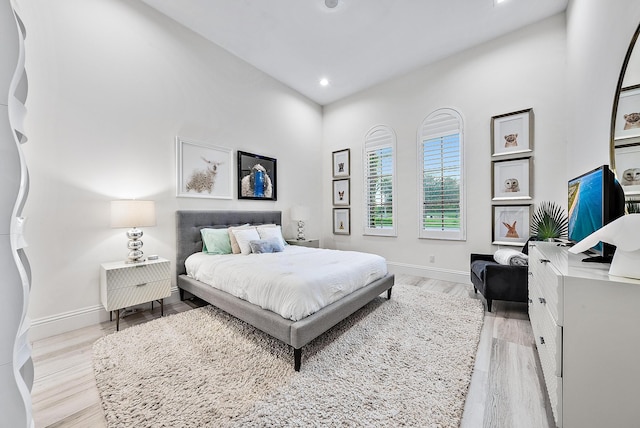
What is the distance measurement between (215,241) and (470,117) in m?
3.99

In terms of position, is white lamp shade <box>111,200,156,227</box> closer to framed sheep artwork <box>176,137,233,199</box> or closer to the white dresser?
framed sheep artwork <box>176,137,233,199</box>

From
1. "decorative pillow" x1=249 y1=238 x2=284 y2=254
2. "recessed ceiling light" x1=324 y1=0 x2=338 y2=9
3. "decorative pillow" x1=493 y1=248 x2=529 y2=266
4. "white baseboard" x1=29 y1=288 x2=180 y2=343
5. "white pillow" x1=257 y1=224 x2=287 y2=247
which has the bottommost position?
"white baseboard" x1=29 y1=288 x2=180 y2=343

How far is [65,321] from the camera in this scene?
2365mm

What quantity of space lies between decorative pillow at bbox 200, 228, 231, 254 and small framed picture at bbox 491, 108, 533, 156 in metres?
3.82

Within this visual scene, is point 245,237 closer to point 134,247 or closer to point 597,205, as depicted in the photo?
point 134,247

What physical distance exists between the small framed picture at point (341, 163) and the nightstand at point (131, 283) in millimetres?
3455

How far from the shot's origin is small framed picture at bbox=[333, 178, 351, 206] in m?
5.03

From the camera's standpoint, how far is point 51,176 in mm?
2305

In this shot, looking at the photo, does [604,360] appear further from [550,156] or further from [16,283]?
[550,156]

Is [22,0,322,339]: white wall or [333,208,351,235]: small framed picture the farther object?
[333,208,351,235]: small framed picture

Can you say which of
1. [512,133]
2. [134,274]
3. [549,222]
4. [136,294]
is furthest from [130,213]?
[512,133]

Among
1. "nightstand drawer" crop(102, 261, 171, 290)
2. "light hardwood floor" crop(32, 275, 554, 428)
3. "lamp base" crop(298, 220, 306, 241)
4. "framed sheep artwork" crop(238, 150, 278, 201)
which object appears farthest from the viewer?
"lamp base" crop(298, 220, 306, 241)

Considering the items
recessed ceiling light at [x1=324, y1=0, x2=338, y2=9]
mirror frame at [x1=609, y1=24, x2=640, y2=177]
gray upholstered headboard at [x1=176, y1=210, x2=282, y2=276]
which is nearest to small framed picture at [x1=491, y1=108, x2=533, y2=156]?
mirror frame at [x1=609, y1=24, x2=640, y2=177]

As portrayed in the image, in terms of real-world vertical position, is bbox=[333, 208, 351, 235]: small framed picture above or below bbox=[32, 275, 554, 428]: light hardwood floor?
above
